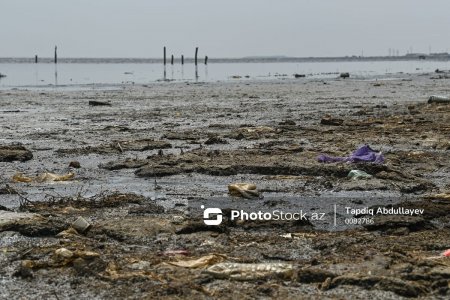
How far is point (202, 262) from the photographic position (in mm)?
4336

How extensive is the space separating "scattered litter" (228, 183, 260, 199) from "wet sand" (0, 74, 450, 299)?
120mm

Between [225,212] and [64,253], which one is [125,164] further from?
[64,253]

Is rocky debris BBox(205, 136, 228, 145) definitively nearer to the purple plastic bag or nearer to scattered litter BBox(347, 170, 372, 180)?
the purple plastic bag

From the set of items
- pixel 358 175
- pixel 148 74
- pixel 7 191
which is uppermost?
pixel 148 74

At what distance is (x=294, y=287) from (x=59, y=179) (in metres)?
Answer: 4.65

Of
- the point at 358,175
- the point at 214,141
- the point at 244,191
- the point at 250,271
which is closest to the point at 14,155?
the point at 214,141

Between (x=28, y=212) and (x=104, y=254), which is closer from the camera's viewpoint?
(x=104, y=254)

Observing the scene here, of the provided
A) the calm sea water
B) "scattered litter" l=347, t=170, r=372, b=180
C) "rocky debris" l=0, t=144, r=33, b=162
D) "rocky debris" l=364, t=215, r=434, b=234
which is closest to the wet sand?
"rocky debris" l=364, t=215, r=434, b=234

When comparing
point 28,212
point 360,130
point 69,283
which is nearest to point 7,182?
point 28,212

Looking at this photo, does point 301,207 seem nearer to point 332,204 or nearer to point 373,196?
point 332,204

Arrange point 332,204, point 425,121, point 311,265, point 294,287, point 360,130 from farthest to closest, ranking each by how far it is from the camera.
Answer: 1. point 425,121
2. point 360,130
3. point 332,204
4. point 311,265
5. point 294,287

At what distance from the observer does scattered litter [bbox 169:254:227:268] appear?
430 centimetres

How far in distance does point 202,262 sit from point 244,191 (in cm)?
237

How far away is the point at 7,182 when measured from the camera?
776 cm
